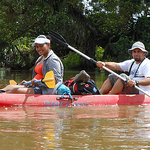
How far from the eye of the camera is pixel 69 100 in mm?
5348

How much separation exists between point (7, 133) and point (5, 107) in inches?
75.7

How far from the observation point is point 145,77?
5430 millimetres

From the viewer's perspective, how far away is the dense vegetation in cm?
1584

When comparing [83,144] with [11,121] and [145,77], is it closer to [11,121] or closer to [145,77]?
[11,121]

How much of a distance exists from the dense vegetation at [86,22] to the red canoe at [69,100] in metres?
10.3

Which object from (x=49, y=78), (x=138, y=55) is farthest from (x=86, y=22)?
(x=49, y=78)

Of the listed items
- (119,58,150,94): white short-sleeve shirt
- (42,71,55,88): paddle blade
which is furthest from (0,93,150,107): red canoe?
(42,71,55,88): paddle blade

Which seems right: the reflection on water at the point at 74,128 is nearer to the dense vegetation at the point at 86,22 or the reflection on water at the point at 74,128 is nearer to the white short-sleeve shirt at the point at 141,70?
the white short-sleeve shirt at the point at 141,70

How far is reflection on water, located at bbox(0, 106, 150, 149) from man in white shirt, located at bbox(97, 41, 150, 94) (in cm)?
50

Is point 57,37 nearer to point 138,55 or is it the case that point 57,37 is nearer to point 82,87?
point 82,87

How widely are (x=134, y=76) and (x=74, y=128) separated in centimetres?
234

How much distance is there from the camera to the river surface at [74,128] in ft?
9.44

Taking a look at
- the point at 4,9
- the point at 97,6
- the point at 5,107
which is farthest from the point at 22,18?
the point at 5,107

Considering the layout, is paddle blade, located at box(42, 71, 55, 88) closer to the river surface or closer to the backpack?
the river surface
